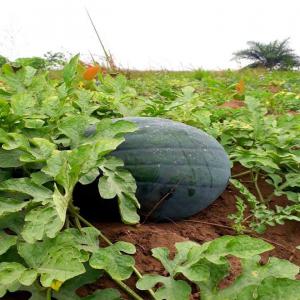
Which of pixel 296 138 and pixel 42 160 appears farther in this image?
pixel 296 138

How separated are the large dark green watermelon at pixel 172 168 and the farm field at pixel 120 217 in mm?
81

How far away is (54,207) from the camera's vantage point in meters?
1.60

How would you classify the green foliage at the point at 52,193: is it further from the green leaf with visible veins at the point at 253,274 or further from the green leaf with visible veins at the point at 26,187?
the green leaf with visible veins at the point at 253,274

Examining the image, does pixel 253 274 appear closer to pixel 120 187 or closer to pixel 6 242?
pixel 120 187

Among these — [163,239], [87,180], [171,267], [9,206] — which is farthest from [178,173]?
[9,206]

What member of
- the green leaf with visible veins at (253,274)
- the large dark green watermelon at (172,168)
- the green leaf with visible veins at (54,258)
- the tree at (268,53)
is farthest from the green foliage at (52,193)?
the tree at (268,53)

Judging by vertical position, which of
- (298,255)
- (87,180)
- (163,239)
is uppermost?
(87,180)

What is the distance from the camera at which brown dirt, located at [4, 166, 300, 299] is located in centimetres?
185

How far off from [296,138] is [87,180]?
1.27m

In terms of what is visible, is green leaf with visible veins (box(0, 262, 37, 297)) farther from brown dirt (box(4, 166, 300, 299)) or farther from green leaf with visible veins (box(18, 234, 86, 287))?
brown dirt (box(4, 166, 300, 299))

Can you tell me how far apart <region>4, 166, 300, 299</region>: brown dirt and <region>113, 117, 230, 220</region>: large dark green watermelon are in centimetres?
7

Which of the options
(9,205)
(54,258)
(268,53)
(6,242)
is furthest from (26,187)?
(268,53)

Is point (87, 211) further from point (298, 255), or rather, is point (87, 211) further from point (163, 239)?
point (298, 255)

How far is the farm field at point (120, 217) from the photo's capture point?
156 centimetres
